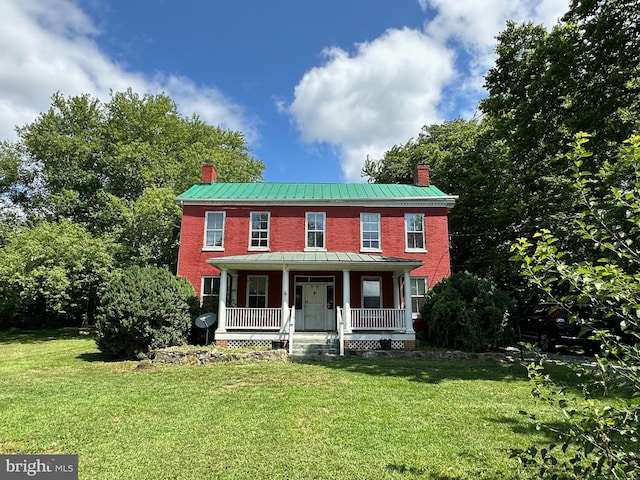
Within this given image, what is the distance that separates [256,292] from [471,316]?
359 inches

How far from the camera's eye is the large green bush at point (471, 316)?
13.3 metres

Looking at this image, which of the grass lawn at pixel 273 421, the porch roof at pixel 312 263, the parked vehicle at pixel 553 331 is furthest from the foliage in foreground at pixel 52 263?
the parked vehicle at pixel 553 331

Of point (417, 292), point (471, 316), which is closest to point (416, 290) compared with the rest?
point (417, 292)

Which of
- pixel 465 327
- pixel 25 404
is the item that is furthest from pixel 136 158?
pixel 465 327

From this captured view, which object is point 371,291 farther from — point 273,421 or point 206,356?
point 273,421

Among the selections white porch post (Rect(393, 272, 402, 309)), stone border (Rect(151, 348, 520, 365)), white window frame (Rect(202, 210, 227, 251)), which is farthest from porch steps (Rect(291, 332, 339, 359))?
white window frame (Rect(202, 210, 227, 251))

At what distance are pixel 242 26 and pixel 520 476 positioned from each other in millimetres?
13180

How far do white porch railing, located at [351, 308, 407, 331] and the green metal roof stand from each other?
18.2 ft

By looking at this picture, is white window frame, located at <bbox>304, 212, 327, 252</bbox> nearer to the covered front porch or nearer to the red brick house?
the red brick house

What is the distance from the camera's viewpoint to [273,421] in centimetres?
628

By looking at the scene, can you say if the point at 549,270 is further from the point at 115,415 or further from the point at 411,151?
the point at 411,151

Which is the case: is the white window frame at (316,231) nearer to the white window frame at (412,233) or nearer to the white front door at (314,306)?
the white front door at (314,306)

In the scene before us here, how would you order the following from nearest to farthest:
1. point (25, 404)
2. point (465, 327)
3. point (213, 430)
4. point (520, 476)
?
point (520, 476) → point (213, 430) → point (25, 404) → point (465, 327)

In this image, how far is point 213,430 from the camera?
5867 millimetres
